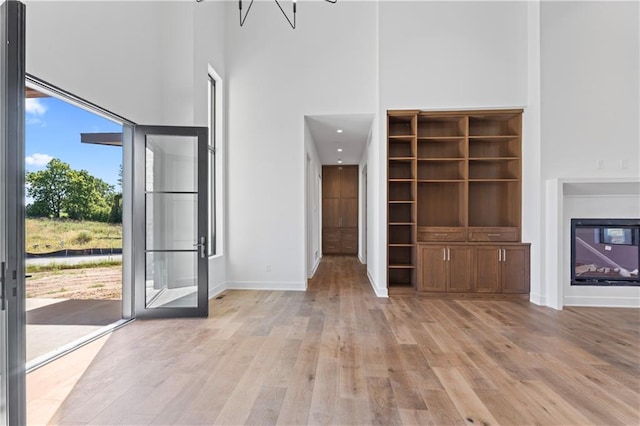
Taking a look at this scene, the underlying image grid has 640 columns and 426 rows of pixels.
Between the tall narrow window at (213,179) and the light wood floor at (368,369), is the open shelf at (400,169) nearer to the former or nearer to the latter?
the light wood floor at (368,369)

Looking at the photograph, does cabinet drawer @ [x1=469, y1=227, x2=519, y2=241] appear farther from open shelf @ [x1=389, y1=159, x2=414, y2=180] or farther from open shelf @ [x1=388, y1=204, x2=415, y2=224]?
open shelf @ [x1=389, y1=159, x2=414, y2=180]

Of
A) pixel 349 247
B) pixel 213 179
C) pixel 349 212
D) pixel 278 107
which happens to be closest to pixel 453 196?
pixel 278 107

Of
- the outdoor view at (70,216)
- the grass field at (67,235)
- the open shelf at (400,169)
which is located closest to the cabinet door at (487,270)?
the open shelf at (400,169)

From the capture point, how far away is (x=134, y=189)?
12.0ft

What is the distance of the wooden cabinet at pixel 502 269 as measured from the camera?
15.2 feet

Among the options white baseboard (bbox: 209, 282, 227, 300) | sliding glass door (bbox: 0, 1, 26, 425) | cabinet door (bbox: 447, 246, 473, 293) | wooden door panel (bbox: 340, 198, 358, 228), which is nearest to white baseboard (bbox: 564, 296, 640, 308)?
cabinet door (bbox: 447, 246, 473, 293)

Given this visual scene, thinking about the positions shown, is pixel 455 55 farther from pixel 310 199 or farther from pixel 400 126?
pixel 310 199

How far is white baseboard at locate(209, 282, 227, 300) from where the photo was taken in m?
4.71

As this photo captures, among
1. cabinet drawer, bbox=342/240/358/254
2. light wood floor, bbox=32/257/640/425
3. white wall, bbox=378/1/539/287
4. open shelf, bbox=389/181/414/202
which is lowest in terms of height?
light wood floor, bbox=32/257/640/425

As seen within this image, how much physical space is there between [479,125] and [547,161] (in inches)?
46.2

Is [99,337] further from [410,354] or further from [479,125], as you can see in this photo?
[479,125]

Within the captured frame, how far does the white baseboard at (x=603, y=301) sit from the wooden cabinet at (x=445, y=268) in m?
1.29

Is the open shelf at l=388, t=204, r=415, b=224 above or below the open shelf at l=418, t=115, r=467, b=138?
below

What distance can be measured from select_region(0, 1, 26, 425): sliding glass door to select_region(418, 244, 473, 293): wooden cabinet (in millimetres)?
4351
